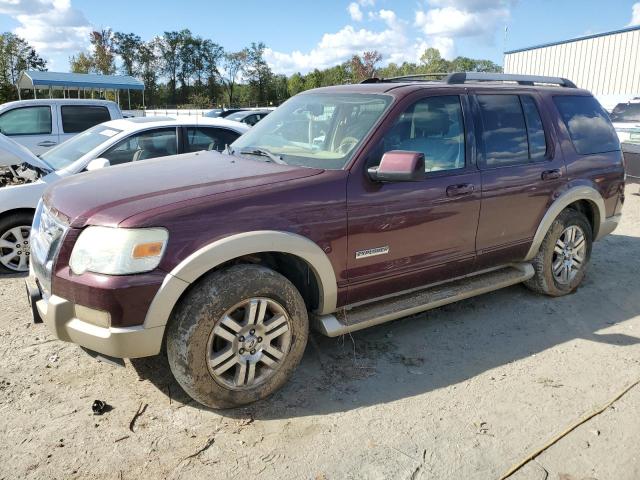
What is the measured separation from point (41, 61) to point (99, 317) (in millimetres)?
65523

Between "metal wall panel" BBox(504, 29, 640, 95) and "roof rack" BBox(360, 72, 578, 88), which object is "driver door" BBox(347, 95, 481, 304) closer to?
"roof rack" BBox(360, 72, 578, 88)

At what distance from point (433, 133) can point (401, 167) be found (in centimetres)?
79

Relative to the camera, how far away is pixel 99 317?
9.20 ft

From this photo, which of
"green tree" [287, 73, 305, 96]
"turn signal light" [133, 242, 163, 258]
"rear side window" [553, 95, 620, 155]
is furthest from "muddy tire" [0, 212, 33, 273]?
"green tree" [287, 73, 305, 96]

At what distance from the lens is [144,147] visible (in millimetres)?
6344

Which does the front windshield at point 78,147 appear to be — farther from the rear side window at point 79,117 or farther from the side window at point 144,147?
the rear side window at point 79,117

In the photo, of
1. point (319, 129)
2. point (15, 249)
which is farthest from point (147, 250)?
point (15, 249)

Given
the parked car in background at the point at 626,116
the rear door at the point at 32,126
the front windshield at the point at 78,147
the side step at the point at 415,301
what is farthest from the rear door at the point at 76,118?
the parked car in background at the point at 626,116

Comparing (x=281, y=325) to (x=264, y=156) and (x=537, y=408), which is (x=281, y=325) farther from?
(x=537, y=408)

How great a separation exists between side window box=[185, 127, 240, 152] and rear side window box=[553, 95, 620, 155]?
3.77 meters

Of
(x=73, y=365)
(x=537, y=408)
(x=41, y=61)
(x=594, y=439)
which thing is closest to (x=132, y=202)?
(x=73, y=365)

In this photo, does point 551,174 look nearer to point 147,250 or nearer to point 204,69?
point 147,250

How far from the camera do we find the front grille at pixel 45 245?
2.98 m

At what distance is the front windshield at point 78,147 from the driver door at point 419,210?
403 cm
